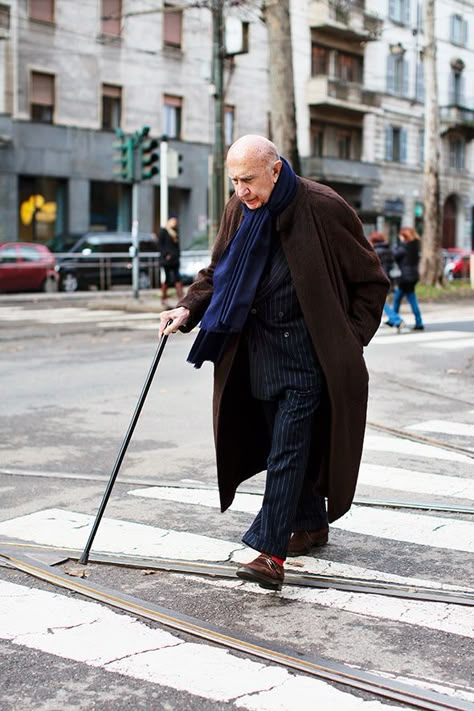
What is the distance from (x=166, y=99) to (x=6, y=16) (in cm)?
817

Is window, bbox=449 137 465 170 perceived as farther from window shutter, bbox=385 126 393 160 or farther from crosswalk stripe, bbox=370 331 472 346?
crosswalk stripe, bbox=370 331 472 346

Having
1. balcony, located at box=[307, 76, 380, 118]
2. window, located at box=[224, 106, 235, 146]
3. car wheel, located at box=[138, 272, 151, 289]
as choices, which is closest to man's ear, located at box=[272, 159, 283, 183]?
car wheel, located at box=[138, 272, 151, 289]

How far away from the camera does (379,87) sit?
50844 millimetres

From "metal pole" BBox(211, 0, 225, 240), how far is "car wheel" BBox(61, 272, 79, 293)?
8.14 m

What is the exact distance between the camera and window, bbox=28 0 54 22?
3484 cm

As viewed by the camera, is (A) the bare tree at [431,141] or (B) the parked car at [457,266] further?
(B) the parked car at [457,266]

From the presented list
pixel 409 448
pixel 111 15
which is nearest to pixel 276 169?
pixel 409 448

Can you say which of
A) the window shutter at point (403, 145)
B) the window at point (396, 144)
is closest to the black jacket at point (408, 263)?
the window at point (396, 144)

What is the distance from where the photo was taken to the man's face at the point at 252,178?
13.9 ft

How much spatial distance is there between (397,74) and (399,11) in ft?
9.14

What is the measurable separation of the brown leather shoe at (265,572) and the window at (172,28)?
37.3 meters

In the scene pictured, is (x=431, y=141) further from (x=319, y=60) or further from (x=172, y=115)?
(x=319, y=60)

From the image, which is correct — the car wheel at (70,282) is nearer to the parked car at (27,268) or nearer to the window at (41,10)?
the parked car at (27,268)

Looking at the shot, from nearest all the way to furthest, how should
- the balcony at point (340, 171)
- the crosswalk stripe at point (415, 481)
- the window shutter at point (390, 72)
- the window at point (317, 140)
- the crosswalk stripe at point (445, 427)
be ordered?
1. the crosswalk stripe at point (415, 481)
2. the crosswalk stripe at point (445, 427)
3. the balcony at point (340, 171)
4. the window at point (317, 140)
5. the window shutter at point (390, 72)
